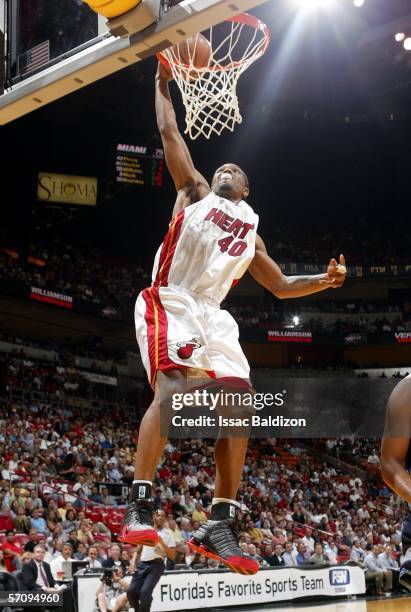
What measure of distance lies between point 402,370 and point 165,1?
26.5 m

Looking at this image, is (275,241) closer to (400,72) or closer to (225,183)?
(400,72)

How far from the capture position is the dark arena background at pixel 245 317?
12.9m

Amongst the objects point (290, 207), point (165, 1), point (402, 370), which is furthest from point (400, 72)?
point (165, 1)

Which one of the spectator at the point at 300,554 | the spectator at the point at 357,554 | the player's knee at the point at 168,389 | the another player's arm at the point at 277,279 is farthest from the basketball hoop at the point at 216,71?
the spectator at the point at 357,554

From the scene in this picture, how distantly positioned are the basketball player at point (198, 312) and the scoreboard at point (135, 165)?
20998mm

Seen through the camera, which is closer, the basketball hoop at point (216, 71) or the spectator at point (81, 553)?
the basketball hoop at point (216, 71)

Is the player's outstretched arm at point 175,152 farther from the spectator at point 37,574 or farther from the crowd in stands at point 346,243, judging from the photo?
the crowd in stands at point 346,243

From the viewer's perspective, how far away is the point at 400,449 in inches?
150

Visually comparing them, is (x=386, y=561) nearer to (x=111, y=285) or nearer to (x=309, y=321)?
(x=111, y=285)

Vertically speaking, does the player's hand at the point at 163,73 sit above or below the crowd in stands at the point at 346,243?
below

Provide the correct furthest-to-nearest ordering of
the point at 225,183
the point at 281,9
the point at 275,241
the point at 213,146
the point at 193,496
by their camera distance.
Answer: the point at 275,241
the point at 213,146
the point at 281,9
the point at 193,496
the point at 225,183

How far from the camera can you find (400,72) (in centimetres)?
2525

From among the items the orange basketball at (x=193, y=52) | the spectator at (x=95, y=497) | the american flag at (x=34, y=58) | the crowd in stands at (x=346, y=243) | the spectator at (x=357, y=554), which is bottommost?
the spectator at (x=357, y=554)

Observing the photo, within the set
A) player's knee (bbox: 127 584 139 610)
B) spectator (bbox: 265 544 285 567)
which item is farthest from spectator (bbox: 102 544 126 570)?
player's knee (bbox: 127 584 139 610)
